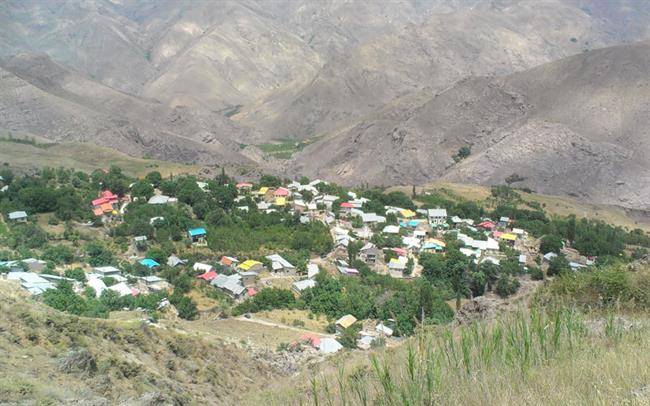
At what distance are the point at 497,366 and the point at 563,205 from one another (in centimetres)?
6364

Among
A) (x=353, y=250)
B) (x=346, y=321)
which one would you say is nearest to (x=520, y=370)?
(x=346, y=321)

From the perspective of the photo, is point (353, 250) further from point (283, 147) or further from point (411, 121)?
point (283, 147)

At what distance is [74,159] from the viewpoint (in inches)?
2682

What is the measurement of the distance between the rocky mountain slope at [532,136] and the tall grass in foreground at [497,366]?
235ft

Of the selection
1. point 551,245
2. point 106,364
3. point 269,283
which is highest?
point 106,364

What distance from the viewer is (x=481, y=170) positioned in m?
77.7

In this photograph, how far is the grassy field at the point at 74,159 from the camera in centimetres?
A: 6158

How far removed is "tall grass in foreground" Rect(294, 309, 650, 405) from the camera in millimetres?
4078

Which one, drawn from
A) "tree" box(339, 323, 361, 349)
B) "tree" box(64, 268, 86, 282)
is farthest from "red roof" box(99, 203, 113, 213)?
"tree" box(339, 323, 361, 349)

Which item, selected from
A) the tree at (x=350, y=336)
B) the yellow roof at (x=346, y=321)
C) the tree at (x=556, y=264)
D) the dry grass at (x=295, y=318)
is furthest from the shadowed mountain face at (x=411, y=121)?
the tree at (x=350, y=336)

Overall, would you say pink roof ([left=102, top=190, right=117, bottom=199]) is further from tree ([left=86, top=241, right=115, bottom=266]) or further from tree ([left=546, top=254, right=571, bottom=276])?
tree ([left=546, top=254, right=571, bottom=276])

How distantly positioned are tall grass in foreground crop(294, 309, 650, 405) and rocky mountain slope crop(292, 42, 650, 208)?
235 ft

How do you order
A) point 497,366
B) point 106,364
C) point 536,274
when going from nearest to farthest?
point 497,366 → point 106,364 → point 536,274

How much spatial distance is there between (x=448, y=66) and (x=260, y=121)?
56.1 metres
